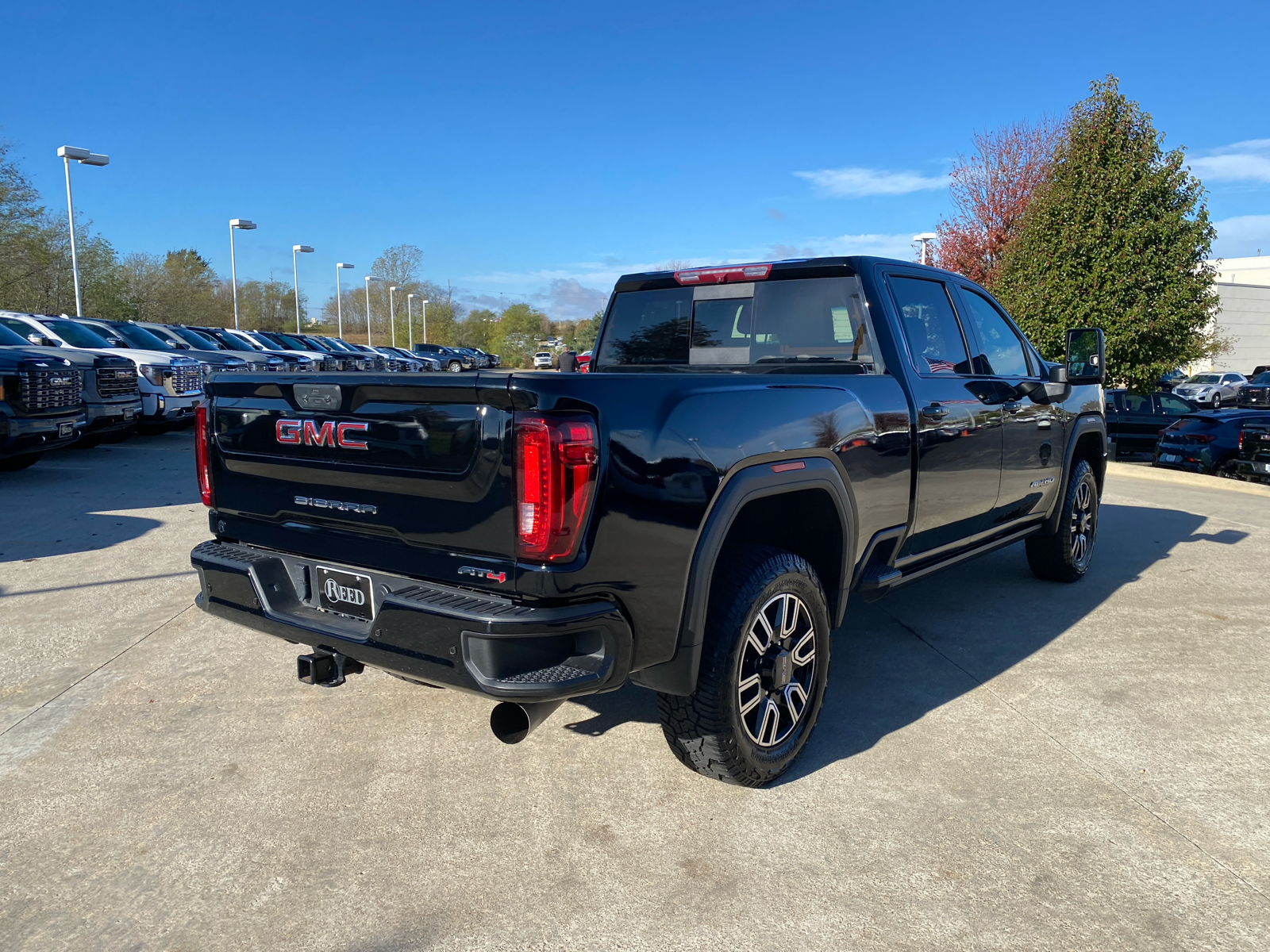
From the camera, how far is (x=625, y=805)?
3.10m

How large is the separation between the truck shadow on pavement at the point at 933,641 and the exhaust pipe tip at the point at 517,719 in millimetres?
1025

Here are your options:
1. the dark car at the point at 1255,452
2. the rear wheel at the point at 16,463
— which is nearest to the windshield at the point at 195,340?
the rear wheel at the point at 16,463

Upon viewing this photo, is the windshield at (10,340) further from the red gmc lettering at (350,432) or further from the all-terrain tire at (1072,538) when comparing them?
the all-terrain tire at (1072,538)

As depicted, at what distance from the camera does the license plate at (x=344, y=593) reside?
Answer: 9.43 feet

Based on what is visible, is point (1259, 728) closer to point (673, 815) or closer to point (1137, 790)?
point (1137, 790)

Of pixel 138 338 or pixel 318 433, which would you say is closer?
pixel 318 433

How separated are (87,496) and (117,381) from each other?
3069mm

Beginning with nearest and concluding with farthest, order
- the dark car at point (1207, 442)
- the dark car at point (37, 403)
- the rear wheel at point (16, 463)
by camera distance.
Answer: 1. the dark car at point (37, 403)
2. the rear wheel at point (16, 463)
3. the dark car at point (1207, 442)

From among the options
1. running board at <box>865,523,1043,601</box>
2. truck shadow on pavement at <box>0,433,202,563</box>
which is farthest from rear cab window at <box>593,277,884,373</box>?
truck shadow on pavement at <box>0,433,202,563</box>

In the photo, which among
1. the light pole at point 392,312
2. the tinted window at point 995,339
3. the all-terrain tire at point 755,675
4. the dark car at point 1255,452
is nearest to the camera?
the all-terrain tire at point 755,675

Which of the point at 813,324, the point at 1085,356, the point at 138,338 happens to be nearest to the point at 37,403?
the point at 138,338

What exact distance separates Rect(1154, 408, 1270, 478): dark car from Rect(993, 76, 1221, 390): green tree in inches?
186

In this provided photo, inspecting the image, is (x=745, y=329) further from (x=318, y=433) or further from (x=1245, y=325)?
(x=1245, y=325)

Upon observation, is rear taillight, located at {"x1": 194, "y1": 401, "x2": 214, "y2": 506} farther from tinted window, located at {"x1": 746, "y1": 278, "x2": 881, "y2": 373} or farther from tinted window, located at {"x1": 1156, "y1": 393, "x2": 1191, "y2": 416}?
tinted window, located at {"x1": 1156, "y1": 393, "x2": 1191, "y2": 416}
